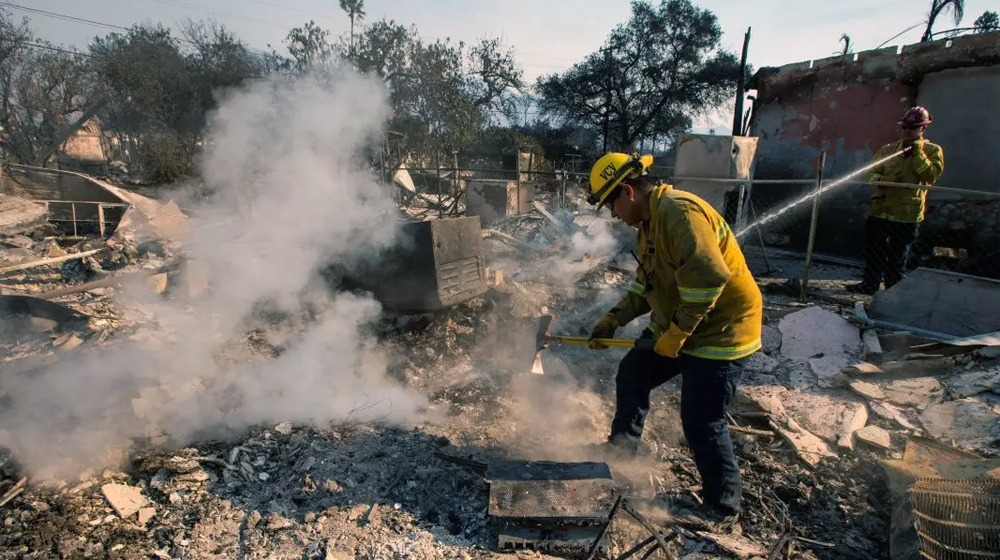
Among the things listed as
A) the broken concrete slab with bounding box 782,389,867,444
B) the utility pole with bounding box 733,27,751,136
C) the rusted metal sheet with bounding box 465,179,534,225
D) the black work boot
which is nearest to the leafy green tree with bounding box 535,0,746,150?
the utility pole with bounding box 733,27,751,136

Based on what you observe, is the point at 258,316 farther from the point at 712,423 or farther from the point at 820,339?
the point at 820,339

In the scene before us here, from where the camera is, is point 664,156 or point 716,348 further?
point 664,156

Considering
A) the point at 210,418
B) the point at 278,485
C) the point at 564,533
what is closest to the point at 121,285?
the point at 210,418

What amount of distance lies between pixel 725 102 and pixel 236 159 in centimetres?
2498

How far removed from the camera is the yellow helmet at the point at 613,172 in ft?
8.67

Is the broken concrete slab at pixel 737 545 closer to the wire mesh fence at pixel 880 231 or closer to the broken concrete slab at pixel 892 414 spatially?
the broken concrete slab at pixel 892 414

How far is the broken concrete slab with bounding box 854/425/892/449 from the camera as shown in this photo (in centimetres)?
339

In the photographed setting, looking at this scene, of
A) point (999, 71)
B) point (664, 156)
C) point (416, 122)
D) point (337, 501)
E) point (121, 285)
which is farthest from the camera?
point (664, 156)

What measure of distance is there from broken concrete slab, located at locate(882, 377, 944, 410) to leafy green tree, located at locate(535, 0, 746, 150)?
2271 cm

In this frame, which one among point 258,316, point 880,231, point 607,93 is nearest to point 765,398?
point 880,231

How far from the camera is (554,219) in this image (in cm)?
1071

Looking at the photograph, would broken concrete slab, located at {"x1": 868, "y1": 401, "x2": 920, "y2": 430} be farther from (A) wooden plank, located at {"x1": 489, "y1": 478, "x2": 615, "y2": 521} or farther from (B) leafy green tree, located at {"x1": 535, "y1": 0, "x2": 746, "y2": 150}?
(B) leafy green tree, located at {"x1": 535, "y1": 0, "x2": 746, "y2": 150}

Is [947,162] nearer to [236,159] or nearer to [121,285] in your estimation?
[236,159]

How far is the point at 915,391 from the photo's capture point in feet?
12.9
